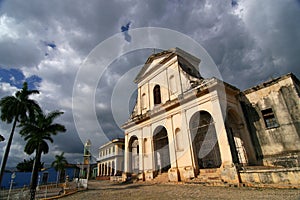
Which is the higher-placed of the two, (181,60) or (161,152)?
(181,60)

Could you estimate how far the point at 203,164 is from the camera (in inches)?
560

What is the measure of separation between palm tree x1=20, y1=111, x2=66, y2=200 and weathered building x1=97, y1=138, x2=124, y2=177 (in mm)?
16149

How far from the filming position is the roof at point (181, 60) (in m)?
16.5

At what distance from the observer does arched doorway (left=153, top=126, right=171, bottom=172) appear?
635 inches

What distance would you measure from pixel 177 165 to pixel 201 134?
4129 mm

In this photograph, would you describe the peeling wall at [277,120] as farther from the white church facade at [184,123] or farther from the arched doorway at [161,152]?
the arched doorway at [161,152]

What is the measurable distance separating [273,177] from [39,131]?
1930 cm

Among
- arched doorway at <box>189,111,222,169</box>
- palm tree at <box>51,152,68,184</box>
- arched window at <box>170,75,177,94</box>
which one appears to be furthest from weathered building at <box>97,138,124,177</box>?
arched window at <box>170,75,177,94</box>

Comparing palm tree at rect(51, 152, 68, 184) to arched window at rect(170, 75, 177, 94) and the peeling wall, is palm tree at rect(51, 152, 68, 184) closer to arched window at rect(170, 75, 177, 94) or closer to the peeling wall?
arched window at rect(170, 75, 177, 94)

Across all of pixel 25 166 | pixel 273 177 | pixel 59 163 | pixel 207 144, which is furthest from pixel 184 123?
pixel 25 166

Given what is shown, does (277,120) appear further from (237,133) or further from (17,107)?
(17,107)

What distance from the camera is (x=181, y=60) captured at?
55.1ft

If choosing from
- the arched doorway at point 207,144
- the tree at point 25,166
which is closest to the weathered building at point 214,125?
the arched doorway at point 207,144

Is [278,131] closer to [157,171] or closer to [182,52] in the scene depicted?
[157,171]
